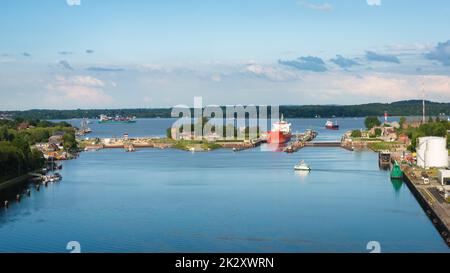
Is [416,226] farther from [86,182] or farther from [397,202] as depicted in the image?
[86,182]

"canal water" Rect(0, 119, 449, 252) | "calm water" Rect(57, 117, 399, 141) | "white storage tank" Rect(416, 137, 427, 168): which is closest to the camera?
"canal water" Rect(0, 119, 449, 252)

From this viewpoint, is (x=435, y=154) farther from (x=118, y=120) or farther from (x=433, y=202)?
(x=118, y=120)

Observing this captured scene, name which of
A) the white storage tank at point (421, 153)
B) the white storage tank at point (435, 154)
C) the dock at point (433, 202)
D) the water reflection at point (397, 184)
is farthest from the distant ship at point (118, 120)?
the dock at point (433, 202)

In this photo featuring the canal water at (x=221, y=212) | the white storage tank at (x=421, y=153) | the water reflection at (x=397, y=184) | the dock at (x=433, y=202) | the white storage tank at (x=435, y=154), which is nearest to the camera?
the canal water at (x=221, y=212)

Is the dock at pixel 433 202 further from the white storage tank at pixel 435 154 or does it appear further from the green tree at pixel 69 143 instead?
the green tree at pixel 69 143

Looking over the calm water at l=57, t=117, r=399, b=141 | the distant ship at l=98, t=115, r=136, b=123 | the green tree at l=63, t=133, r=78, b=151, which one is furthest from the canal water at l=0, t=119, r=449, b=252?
the distant ship at l=98, t=115, r=136, b=123

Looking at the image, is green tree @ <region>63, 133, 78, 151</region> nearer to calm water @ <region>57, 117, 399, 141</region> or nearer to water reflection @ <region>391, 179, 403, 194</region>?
calm water @ <region>57, 117, 399, 141</region>
